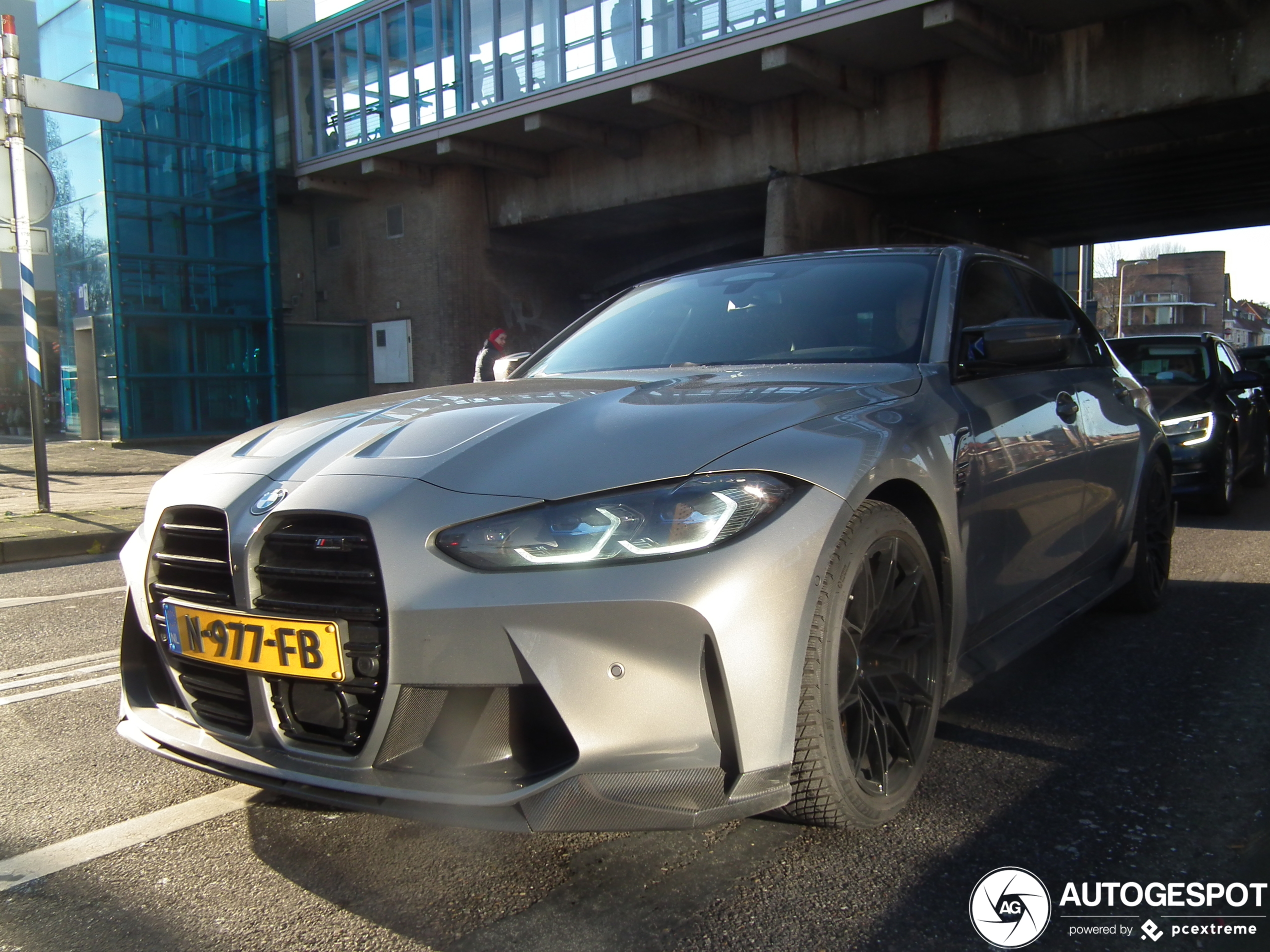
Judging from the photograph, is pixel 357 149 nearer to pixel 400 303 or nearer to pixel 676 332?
pixel 400 303

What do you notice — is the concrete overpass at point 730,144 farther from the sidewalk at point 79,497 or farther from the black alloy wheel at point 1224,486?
the sidewalk at point 79,497

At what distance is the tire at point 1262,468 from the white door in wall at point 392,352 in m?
17.2

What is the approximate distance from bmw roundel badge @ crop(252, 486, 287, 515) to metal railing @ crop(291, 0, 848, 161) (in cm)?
1433

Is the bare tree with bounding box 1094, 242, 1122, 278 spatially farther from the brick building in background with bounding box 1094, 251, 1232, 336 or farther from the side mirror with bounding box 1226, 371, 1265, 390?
A: the side mirror with bounding box 1226, 371, 1265, 390

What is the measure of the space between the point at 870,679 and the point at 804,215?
52.9 ft

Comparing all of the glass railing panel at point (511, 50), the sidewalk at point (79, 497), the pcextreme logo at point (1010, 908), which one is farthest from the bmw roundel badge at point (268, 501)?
the glass railing panel at point (511, 50)

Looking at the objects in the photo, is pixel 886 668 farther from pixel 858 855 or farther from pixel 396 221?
pixel 396 221

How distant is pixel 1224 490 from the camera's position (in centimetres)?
787

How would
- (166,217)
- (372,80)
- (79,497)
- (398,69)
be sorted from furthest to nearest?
(372,80) → (398,69) → (166,217) → (79,497)

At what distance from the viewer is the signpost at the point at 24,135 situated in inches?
333

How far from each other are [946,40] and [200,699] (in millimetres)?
14911

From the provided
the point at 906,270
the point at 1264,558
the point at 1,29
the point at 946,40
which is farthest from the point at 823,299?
the point at 946,40

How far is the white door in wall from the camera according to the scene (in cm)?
2358

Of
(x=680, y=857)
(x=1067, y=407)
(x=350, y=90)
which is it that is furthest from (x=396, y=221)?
(x=680, y=857)
